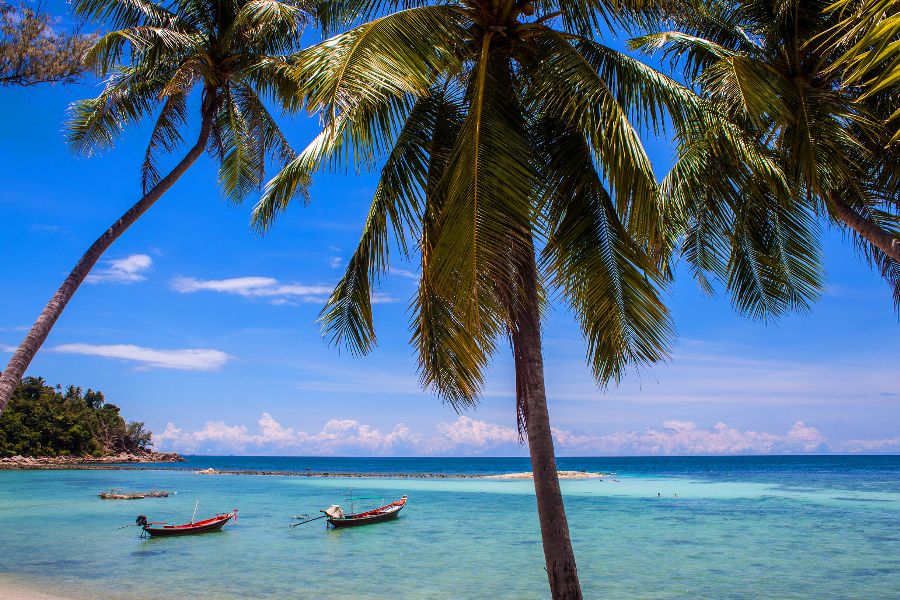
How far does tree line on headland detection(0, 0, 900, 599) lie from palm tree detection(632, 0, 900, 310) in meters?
0.03

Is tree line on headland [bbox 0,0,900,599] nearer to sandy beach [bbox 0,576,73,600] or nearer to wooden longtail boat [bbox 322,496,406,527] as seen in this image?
sandy beach [bbox 0,576,73,600]

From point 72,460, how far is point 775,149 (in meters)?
75.3

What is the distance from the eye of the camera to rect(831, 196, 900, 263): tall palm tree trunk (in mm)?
6985

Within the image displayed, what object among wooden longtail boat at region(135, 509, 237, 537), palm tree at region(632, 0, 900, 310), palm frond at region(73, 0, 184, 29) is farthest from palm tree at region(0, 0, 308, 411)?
wooden longtail boat at region(135, 509, 237, 537)

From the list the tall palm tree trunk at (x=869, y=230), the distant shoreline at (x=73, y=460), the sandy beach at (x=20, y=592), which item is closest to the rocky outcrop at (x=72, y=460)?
the distant shoreline at (x=73, y=460)

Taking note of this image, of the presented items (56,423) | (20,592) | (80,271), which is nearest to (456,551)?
(20,592)

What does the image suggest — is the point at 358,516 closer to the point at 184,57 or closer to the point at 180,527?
the point at 180,527

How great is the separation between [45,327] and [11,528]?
60.9 feet

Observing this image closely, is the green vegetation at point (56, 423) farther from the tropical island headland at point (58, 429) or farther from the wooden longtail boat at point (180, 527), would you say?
the wooden longtail boat at point (180, 527)

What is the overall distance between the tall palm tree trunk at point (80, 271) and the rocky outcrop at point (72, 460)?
6085 centimetres

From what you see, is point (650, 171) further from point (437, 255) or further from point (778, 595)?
point (778, 595)

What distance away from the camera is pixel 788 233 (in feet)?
29.7

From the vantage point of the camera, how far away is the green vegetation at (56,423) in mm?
60969

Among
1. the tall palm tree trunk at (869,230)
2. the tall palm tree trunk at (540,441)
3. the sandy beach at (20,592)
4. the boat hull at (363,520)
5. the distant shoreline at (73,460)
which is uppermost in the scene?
the tall palm tree trunk at (869,230)
